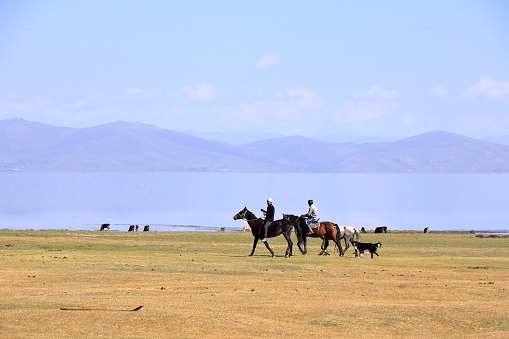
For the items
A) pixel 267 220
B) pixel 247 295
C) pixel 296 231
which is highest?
pixel 267 220

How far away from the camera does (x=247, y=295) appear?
26.0 meters

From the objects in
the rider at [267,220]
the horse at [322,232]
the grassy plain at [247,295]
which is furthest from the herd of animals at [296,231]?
the grassy plain at [247,295]

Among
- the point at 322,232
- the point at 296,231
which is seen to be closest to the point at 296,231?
the point at 296,231

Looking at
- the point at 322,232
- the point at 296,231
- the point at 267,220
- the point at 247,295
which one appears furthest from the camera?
the point at 322,232

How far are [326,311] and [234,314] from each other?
2399 mm

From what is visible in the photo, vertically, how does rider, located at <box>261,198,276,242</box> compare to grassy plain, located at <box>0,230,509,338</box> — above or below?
above

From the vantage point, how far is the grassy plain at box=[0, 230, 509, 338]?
20281mm

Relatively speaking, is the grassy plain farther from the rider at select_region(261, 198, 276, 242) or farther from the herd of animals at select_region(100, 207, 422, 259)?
the rider at select_region(261, 198, 276, 242)

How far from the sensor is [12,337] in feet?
60.2

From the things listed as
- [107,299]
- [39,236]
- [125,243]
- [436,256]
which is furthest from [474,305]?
[39,236]

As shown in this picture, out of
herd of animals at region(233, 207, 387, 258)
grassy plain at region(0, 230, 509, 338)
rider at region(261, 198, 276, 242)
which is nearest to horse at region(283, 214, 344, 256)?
herd of animals at region(233, 207, 387, 258)

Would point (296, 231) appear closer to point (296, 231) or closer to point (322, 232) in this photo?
point (296, 231)

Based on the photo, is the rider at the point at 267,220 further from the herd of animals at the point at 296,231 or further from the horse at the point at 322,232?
the horse at the point at 322,232

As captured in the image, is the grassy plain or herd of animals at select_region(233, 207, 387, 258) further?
herd of animals at select_region(233, 207, 387, 258)
